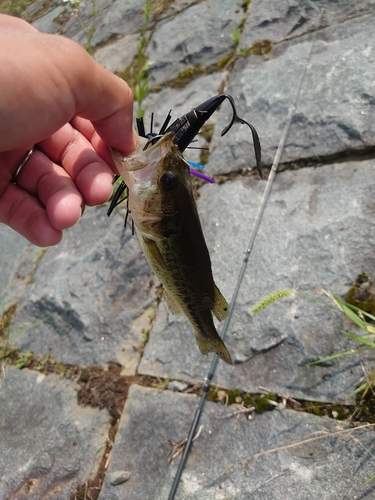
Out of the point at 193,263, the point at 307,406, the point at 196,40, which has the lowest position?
the point at 307,406

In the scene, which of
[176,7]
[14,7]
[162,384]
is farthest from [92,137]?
[14,7]

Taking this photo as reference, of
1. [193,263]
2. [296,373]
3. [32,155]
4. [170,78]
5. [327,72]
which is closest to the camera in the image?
[193,263]

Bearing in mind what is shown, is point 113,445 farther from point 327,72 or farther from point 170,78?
point 170,78

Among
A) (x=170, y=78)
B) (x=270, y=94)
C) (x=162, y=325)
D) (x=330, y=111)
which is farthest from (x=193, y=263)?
(x=170, y=78)

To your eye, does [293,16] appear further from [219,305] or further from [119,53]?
[219,305]

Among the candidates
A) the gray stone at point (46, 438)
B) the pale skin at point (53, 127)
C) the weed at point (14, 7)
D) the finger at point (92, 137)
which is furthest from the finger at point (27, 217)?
the weed at point (14, 7)

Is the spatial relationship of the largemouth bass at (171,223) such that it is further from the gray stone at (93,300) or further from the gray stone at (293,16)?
the gray stone at (293,16)
